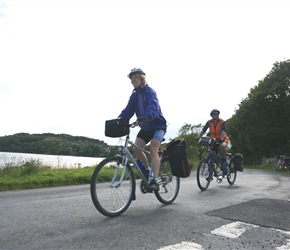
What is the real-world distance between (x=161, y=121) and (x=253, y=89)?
40.2 m

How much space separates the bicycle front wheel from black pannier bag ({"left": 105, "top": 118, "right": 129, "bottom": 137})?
356 mm

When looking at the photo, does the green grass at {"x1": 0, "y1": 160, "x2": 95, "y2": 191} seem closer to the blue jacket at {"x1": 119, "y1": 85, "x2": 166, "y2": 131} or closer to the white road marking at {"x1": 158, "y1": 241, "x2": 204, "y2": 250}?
the blue jacket at {"x1": 119, "y1": 85, "x2": 166, "y2": 131}

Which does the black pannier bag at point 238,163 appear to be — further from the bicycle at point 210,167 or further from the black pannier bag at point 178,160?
the black pannier bag at point 178,160

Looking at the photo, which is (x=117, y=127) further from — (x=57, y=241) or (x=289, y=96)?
(x=289, y=96)

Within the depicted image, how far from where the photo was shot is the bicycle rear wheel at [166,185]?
5600 mm

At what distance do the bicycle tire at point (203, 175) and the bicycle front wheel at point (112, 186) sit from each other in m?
3.62

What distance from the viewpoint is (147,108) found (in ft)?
16.2

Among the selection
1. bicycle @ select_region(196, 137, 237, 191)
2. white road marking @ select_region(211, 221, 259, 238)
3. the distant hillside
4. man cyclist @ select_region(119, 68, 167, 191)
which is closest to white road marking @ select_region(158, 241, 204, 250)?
white road marking @ select_region(211, 221, 259, 238)

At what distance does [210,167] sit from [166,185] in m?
3.28

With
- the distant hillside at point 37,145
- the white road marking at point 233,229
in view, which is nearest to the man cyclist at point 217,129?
the white road marking at point 233,229

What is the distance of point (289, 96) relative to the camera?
37062 mm

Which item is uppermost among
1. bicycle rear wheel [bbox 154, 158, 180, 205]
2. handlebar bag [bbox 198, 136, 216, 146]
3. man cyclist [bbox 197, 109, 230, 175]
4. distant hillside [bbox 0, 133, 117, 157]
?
distant hillside [bbox 0, 133, 117, 157]

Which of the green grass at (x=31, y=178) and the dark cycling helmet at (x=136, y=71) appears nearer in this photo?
Answer: the dark cycling helmet at (x=136, y=71)

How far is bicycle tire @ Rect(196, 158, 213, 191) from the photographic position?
8102 mm
